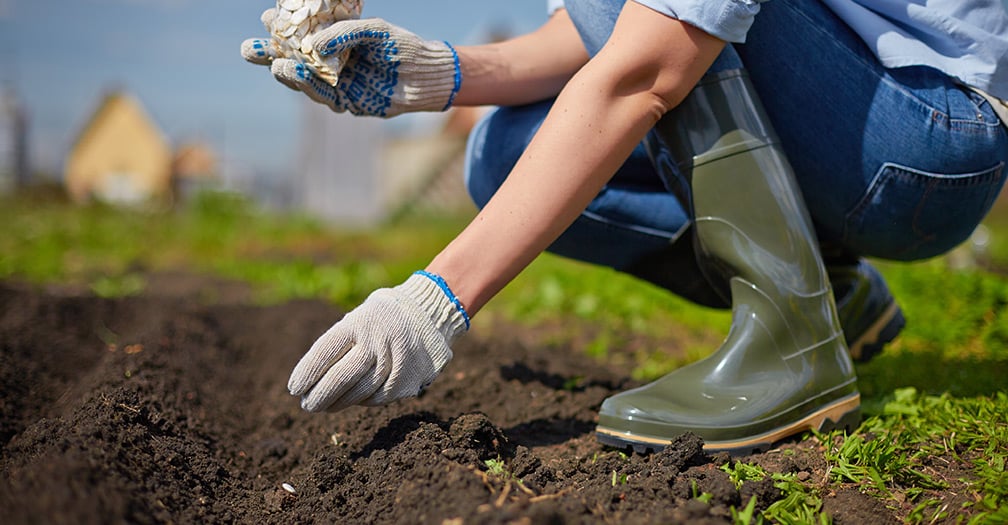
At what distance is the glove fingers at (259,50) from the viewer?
1.47 metres

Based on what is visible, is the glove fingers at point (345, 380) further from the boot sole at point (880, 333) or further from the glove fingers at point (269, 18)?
the boot sole at point (880, 333)

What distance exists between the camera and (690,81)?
1321 millimetres

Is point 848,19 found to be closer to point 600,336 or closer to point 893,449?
point 893,449

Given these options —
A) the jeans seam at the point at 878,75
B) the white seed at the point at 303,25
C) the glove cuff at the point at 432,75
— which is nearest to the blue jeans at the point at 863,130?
the jeans seam at the point at 878,75

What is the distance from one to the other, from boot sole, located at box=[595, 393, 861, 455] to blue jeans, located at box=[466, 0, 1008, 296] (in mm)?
404

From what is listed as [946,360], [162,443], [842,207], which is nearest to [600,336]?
[946,360]

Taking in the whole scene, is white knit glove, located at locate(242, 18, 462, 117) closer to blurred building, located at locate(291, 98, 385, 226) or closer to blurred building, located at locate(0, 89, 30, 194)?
blurred building, located at locate(291, 98, 385, 226)

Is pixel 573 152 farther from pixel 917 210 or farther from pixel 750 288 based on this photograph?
pixel 917 210

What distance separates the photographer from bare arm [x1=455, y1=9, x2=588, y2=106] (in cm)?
164

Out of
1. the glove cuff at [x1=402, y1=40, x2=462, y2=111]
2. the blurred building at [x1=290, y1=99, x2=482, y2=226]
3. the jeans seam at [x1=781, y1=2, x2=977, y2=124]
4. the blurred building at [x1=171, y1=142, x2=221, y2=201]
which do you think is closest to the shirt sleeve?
the jeans seam at [x1=781, y1=2, x2=977, y2=124]

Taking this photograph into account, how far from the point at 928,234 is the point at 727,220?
55 cm

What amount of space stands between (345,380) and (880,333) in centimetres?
140

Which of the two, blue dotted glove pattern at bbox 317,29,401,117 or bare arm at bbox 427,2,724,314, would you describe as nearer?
bare arm at bbox 427,2,724,314

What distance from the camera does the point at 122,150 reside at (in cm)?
1227
